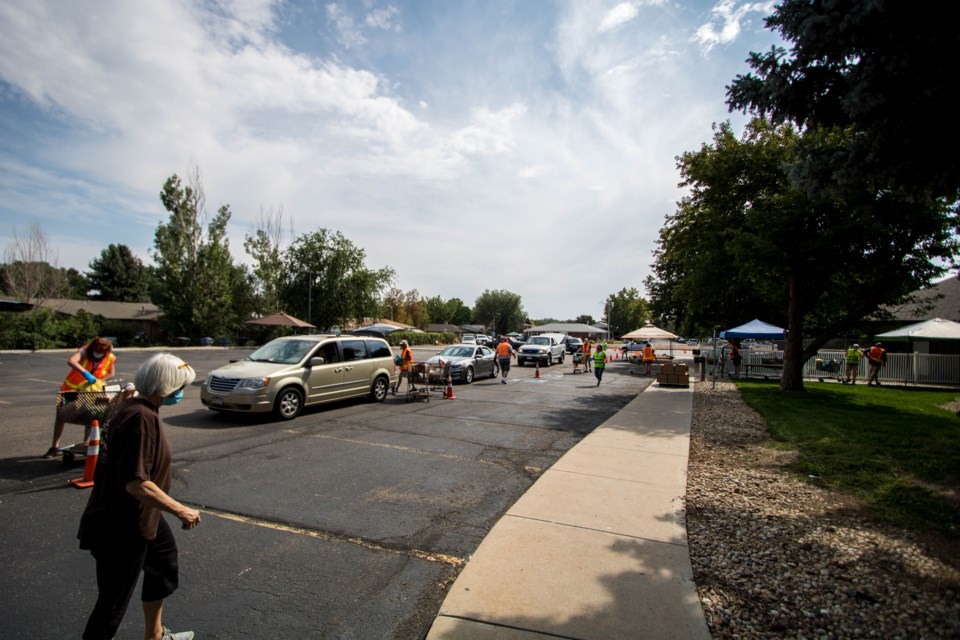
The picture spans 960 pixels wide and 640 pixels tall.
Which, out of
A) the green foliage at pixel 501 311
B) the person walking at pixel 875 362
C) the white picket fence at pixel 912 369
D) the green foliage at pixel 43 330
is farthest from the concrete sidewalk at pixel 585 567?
the green foliage at pixel 501 311

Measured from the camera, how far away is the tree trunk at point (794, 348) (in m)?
17.0

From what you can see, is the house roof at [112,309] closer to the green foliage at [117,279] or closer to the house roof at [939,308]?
the green foliage at [117,279]

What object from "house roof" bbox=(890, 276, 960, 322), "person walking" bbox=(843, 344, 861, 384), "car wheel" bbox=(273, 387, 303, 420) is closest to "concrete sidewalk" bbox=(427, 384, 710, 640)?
"car wheel" bbox=(273, 387, 303, 420)

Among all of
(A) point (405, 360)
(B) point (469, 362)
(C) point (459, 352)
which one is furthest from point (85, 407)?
(C) point (459, 352)

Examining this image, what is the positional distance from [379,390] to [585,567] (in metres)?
9.27

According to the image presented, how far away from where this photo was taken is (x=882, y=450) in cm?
799

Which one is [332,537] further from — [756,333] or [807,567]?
[756,333]

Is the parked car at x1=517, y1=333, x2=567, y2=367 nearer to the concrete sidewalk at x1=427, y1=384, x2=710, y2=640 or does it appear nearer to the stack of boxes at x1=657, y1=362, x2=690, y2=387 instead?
the stack of boxes at x1=657, y1=362, x2=690, y2=387

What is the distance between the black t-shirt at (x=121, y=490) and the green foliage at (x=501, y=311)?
10607 cm

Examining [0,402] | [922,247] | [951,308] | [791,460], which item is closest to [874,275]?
[922,247]

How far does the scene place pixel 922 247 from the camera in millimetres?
15086

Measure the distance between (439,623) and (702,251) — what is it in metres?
18.9

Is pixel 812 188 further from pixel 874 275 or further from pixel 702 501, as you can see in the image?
pixel 874 275

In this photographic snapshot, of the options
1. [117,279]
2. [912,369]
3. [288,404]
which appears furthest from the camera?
[117,279]
